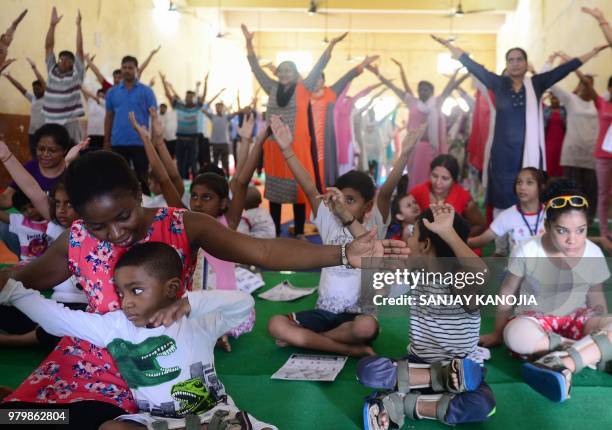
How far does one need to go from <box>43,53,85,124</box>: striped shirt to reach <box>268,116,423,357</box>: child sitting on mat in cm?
383

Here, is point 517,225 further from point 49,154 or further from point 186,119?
point 186,119

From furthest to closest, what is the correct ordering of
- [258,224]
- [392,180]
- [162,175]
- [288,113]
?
[288,113]
[258,224]
[392,180]
[162,175]

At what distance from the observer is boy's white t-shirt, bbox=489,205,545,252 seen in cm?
333

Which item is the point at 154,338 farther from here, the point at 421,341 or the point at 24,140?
the point at 24,140

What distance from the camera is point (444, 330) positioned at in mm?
2059

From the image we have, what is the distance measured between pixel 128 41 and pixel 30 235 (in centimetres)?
836

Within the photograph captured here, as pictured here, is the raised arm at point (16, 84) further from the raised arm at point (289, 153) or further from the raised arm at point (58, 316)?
the raised arm at point (58, 316)

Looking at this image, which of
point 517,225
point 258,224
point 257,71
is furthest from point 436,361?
point 257,71

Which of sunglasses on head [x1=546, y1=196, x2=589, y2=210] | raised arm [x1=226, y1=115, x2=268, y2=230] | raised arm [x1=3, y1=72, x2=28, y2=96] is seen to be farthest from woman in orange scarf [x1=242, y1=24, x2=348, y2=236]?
raised arm [x1=3, y1=72, x2=28, y2=96]

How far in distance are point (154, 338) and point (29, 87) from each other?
22.8 ft

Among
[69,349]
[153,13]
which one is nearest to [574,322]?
[69,349]

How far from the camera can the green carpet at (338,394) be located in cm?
196

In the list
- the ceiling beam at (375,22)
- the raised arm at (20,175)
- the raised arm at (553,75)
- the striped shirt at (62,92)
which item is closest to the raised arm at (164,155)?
the raised arm at (20,175)

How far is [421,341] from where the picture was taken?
212 cm
